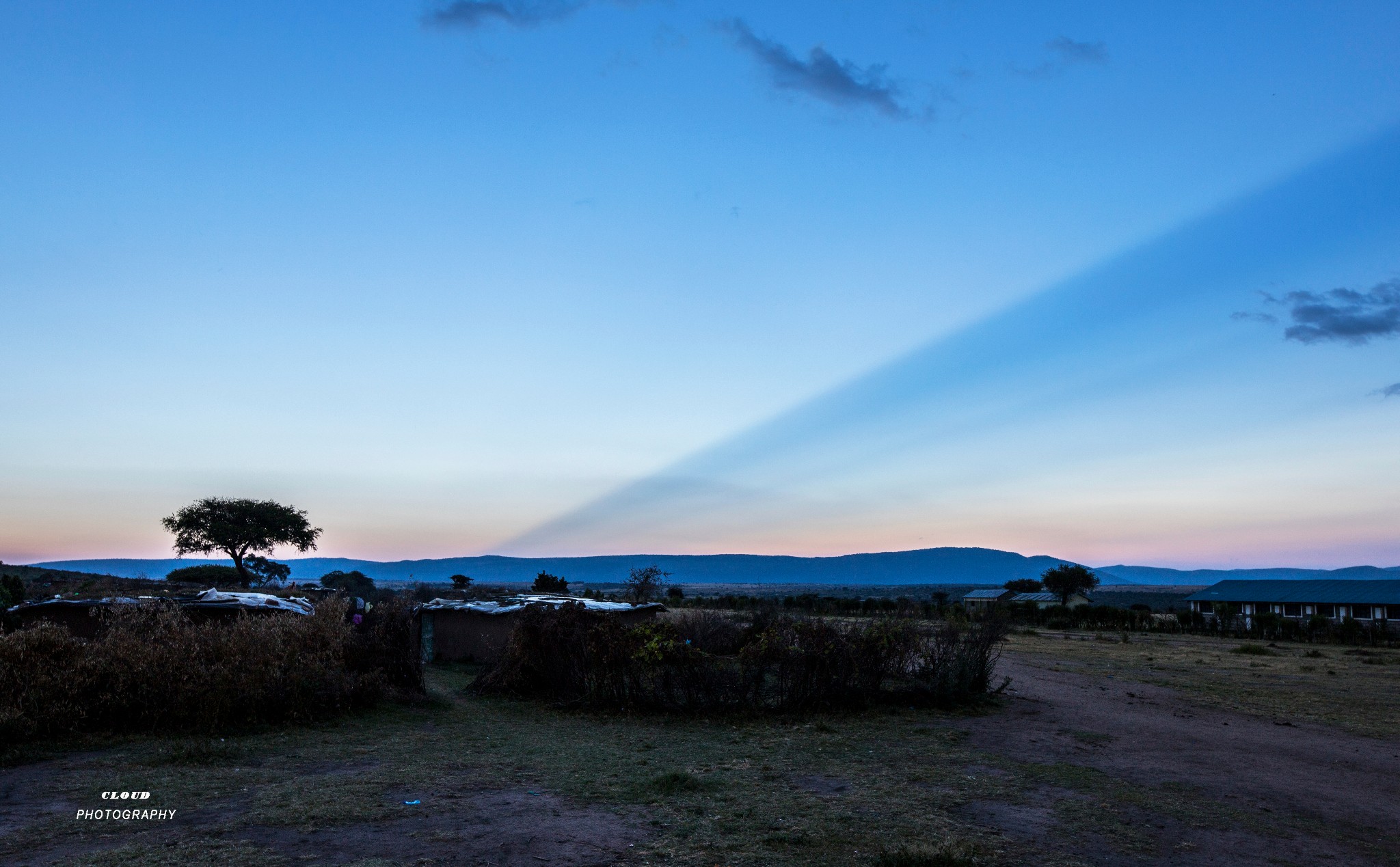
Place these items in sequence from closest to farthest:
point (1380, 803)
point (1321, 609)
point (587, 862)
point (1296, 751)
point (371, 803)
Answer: point (587, 862) < point (371, 803) < point (1380, 803) < point (1296, 751) < point (1321, 609)

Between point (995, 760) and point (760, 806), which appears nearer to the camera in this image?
point (760, 806)

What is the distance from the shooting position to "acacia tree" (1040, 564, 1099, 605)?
249 feet

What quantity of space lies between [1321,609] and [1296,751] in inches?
2158

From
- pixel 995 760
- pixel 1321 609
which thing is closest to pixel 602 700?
pixel 995 760

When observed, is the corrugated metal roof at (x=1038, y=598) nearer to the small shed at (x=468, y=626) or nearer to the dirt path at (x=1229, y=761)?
the small shed at (x=468, y=626)

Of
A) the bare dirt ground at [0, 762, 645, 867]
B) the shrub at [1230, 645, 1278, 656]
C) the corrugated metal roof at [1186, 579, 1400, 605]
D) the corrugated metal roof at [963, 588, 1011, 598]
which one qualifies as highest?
the bare dirt ground at [0, 762, 645, 867]

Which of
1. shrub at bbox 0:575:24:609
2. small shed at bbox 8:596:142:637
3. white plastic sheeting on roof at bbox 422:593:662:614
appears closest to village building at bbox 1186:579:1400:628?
white plastic sheeting on roof at bbox 422:593:662:614

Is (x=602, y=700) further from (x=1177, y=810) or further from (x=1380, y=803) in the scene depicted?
(x=1380, y=803)

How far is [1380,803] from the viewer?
9461mm

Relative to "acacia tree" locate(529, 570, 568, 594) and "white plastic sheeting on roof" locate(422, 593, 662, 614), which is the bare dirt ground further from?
"acacia tree" locate(529, 570, 568, 594)

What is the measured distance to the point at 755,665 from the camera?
51.1ft

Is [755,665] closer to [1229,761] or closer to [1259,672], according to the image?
[1229,761]

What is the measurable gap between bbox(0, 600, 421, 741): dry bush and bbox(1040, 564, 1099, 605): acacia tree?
7168 centimetres

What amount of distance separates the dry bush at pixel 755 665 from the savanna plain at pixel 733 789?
538 mm
